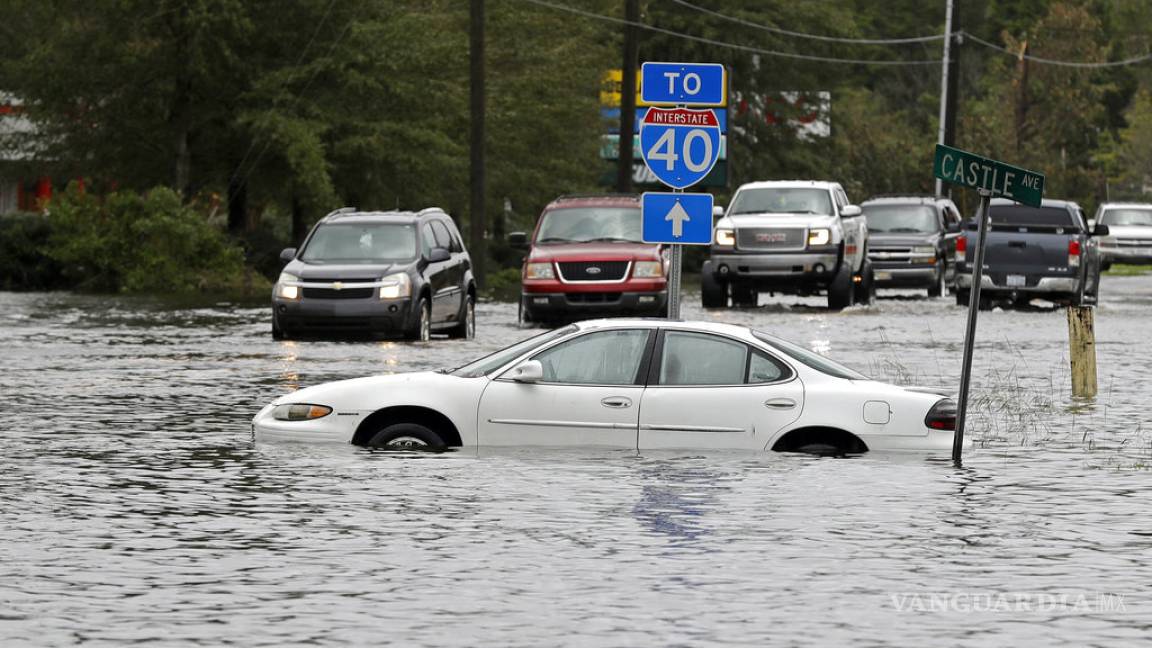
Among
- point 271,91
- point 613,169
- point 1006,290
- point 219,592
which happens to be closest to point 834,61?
point 613,169

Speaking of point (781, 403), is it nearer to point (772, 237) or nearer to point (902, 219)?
point (772, 237)

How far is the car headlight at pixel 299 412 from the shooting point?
49.1 feet

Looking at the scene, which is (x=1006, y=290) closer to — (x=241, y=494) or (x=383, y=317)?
(x=383, y=317)

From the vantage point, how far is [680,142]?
62.1 feet

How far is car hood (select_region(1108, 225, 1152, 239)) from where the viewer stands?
68750 mm

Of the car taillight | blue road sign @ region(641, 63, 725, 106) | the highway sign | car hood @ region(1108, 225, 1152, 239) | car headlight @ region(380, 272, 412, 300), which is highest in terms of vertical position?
blue road sign @ region(641, 63, 725, 106)

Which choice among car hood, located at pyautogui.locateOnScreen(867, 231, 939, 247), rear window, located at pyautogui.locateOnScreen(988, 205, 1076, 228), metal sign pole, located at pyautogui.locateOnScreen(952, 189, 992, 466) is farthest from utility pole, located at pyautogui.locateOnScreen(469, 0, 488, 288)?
metal sign pole, located at pyautogui.locateOnScreen(952, 189, 992, 466)

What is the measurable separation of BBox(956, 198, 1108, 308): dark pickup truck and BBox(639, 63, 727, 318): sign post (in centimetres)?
1981

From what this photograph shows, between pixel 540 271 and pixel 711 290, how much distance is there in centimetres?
604

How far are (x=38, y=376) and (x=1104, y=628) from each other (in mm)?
16188

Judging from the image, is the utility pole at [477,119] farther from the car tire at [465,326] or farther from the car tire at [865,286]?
the car tire at [465,326]

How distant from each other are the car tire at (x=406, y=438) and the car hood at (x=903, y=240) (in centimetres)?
3110

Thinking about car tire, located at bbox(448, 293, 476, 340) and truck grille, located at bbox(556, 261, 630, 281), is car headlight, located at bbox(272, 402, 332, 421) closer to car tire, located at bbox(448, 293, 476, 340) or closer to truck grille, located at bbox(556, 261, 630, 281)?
car tire, located at bbox(448, 293, 476, 340)

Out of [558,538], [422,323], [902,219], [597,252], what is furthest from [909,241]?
[558,538]
